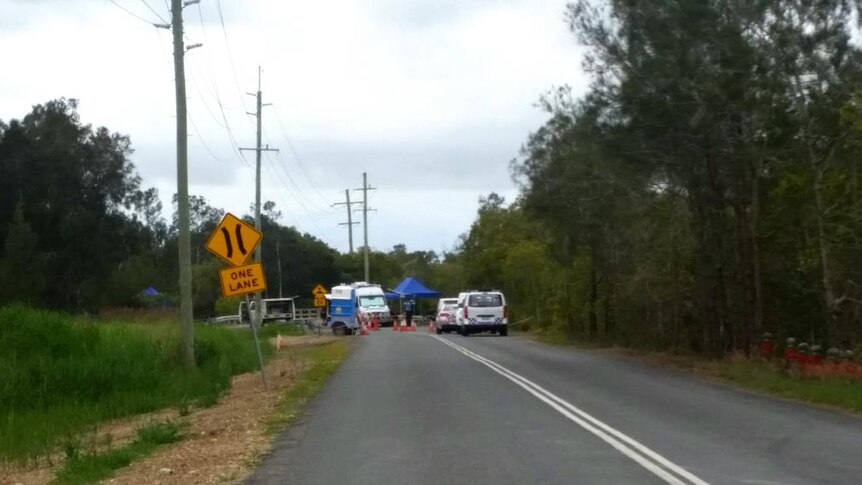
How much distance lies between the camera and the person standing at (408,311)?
7300 centimetres

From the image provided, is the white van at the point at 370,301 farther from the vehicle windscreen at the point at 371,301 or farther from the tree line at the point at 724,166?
the tree line at the point at 724,166

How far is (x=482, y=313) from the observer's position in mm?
54844

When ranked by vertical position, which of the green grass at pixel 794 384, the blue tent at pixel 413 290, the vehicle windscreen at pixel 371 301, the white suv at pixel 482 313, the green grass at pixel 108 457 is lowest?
the green grass at pixel 108 457

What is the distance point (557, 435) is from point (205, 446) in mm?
4533

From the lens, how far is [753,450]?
1341 centimetres

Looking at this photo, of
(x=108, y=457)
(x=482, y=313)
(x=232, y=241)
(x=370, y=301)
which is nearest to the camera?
(x=108, y=457)

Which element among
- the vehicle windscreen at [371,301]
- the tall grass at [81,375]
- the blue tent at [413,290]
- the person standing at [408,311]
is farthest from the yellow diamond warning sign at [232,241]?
the blue tent at [413,290]

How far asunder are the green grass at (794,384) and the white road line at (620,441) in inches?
172

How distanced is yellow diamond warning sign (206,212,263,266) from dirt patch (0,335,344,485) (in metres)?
2.68

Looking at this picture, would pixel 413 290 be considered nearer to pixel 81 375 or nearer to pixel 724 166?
pixel 724 166

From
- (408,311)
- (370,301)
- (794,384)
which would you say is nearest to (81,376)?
(794,384)

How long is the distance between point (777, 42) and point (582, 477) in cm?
1581

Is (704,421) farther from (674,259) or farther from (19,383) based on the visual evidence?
(674,259)

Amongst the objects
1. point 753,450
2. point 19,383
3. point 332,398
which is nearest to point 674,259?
point 332,398
